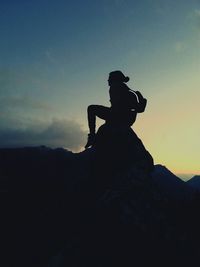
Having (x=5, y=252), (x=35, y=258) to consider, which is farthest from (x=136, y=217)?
(x=5, y=252)

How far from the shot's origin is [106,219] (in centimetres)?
1228

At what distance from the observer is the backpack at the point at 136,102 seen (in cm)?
1486

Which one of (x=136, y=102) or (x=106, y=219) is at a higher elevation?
(x=136, y=102)

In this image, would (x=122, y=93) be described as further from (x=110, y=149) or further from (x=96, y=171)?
(x=96, y=171)

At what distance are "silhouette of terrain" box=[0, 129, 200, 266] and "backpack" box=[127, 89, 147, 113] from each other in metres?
1.21

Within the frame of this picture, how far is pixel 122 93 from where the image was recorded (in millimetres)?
14867

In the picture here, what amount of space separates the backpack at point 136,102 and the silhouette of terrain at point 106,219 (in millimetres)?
1208

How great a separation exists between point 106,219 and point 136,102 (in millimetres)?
5453

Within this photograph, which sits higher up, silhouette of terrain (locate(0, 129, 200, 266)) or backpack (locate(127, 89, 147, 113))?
backpack (locate(127, 89, 147, 113))

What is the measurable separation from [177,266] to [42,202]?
25.2 feet

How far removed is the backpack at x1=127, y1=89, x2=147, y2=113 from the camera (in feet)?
48.8

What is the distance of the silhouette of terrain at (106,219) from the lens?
38.7ft

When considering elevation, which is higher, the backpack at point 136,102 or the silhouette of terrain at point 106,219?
the backpack at point 136,102

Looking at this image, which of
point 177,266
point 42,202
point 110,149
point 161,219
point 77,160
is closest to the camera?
point 177,266
